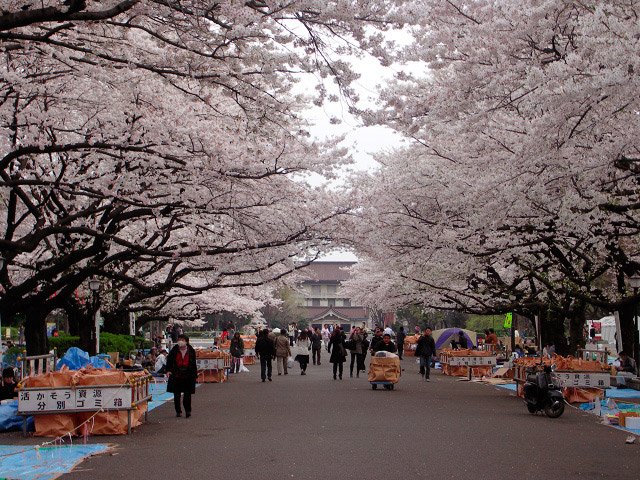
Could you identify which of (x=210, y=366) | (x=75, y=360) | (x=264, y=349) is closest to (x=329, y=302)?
(x=210, y=366)

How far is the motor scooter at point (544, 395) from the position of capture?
532 inches

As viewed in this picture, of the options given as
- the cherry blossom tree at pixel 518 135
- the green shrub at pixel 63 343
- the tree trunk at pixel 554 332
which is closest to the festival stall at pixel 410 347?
the tree trunk at pixel 554 332

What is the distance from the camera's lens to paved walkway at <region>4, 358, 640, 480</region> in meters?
8.11

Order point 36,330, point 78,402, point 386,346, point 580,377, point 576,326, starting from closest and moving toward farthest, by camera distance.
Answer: point 78,402, point 580,377, point 36,330, point 386,346, point 576,326

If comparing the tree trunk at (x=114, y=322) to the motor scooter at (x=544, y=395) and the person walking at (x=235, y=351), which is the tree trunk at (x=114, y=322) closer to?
the person walking at (x=235, y=351)

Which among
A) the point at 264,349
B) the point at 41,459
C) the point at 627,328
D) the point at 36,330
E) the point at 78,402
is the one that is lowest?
the point at 41,459

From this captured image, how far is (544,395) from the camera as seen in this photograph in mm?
13844

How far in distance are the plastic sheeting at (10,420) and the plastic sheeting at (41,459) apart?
5.09ft

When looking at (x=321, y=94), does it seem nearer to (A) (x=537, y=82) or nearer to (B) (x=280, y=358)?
(A) (x=537, y=82)

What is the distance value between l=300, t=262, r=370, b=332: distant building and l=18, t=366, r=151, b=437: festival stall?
91119mm

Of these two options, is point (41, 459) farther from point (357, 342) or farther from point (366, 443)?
point (357, 342)

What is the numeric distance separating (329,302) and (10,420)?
10419 centimetres

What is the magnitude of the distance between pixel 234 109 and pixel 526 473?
14.7 m

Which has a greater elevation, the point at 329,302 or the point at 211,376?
the point at 329,302
